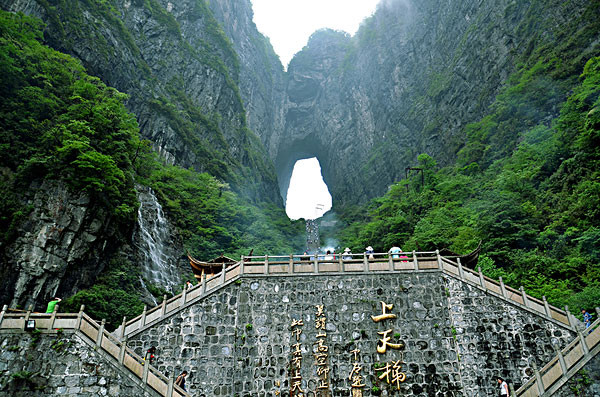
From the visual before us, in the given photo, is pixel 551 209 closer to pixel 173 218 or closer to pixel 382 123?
pixel 173 218

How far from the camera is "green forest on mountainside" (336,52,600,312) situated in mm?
17688

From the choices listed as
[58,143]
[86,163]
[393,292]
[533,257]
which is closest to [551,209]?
[533,257]

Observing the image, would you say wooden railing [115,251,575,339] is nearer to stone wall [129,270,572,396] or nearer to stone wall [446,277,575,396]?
stone wall [129,270,572,396]

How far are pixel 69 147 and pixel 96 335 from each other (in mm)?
11311

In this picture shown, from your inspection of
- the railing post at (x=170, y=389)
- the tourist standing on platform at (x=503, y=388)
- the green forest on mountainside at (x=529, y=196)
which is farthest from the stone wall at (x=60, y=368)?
the green forest on mountainside at (x=529, y=196)

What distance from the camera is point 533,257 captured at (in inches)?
729

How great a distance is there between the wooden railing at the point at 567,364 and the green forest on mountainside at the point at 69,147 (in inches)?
625

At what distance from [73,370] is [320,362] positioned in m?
7.81

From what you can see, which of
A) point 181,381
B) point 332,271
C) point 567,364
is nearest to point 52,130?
point 181,381

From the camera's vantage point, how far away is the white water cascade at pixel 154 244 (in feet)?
80.2

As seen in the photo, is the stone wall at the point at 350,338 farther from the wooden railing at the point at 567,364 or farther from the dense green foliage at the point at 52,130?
the dense green foliage at the point at 52,130

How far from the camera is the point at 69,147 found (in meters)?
20.2

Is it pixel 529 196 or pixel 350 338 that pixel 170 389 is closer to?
pixel 350 338

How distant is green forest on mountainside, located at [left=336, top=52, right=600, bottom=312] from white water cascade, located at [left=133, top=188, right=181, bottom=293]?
49.0 feet
